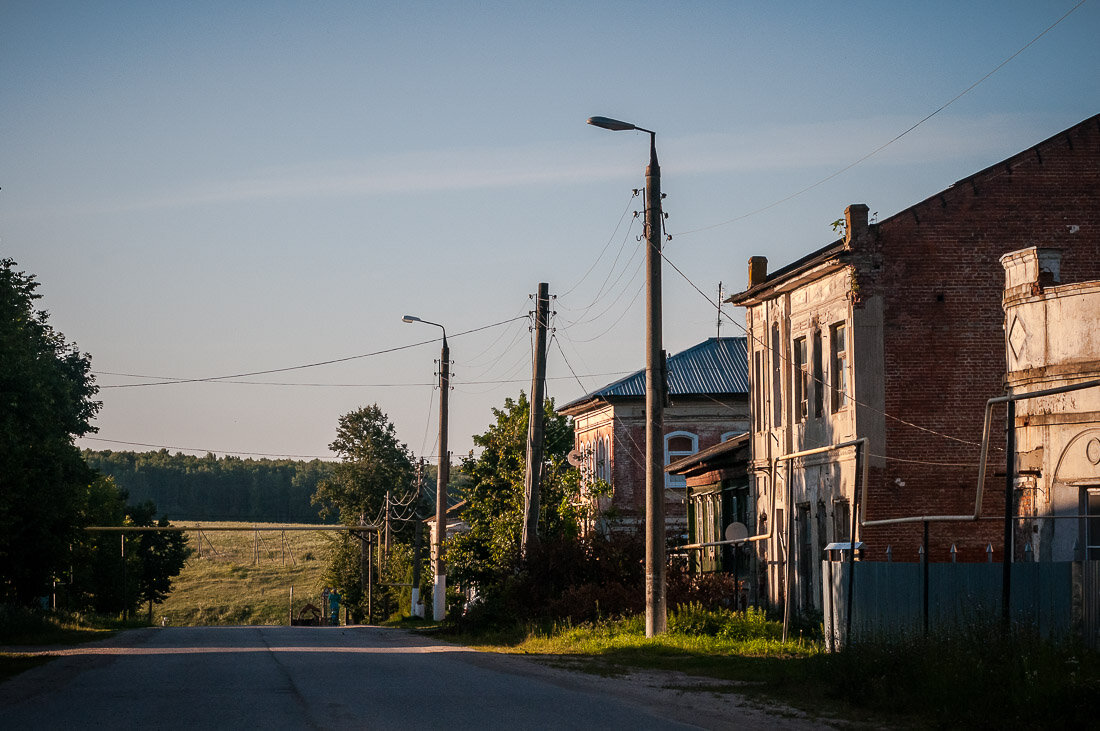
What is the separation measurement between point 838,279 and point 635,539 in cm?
813

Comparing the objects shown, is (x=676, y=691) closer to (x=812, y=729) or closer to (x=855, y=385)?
(x=812, y=729)

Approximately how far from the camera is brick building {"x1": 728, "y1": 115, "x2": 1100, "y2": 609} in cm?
2653

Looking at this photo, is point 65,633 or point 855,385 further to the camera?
point 65,633

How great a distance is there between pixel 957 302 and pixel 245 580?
111268 mm

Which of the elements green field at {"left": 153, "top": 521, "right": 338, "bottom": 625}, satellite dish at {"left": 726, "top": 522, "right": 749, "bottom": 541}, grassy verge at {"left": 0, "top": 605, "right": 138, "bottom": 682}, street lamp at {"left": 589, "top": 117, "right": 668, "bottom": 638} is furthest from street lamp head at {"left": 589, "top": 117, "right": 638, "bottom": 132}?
green field at {"left": 153, "top": 521, "right": 338, "bottom": 625}

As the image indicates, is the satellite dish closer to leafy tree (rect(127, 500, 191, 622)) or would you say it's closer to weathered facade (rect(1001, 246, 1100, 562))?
weathered facade (rect(1001, 246, 1100, 562))

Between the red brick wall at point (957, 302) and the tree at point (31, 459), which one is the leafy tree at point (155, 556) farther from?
the red brick wall at point (957, 302)

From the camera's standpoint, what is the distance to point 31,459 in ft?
101

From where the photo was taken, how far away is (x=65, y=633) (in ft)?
123

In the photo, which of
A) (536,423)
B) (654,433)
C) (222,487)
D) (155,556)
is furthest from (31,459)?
(222,487)

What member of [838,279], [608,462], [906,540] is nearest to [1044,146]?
[838,279]

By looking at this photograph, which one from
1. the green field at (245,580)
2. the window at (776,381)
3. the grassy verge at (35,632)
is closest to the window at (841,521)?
the window at (776,381)

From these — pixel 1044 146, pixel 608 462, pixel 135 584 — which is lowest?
pixel 135 584

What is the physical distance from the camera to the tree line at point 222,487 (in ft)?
532
